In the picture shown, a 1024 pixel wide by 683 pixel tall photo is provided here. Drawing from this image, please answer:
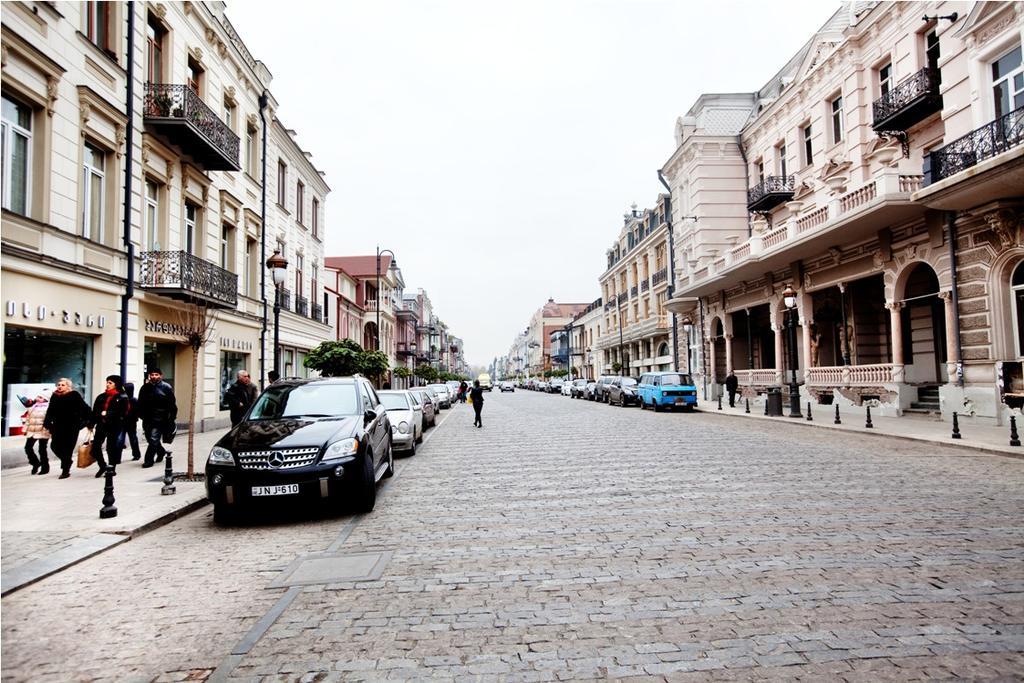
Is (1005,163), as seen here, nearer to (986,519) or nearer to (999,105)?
(999,105)

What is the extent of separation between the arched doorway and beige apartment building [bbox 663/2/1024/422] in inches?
2.3

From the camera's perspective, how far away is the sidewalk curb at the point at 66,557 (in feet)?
17.2

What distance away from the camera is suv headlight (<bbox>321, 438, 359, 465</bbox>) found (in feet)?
24.1

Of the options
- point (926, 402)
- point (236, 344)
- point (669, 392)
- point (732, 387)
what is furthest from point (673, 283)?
point (236, 344)

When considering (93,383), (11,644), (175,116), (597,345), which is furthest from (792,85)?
(597,345)

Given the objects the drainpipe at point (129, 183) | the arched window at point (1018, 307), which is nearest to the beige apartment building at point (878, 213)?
the arched window at point (1018, 307)

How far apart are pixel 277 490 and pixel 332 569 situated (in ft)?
6.74

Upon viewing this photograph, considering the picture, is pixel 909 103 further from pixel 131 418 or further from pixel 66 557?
pixel 66 557

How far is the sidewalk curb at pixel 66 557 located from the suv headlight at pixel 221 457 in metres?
1.00

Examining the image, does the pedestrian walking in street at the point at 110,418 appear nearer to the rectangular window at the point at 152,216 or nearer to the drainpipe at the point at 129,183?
the drainpipe at the point at 129,183

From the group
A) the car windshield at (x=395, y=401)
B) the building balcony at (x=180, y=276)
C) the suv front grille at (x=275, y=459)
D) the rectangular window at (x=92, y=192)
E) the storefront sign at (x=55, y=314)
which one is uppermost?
the rectangular window at (x=92, y=192)

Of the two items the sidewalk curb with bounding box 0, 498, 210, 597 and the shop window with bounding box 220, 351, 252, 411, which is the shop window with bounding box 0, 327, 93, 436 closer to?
the sidewalk curb with bounding box 0, 498, 210, 597

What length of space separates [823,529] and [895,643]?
2.78m

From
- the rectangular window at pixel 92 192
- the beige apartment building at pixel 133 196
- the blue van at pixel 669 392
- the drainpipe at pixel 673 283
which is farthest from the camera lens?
the drainpipe at pixel 673 283
